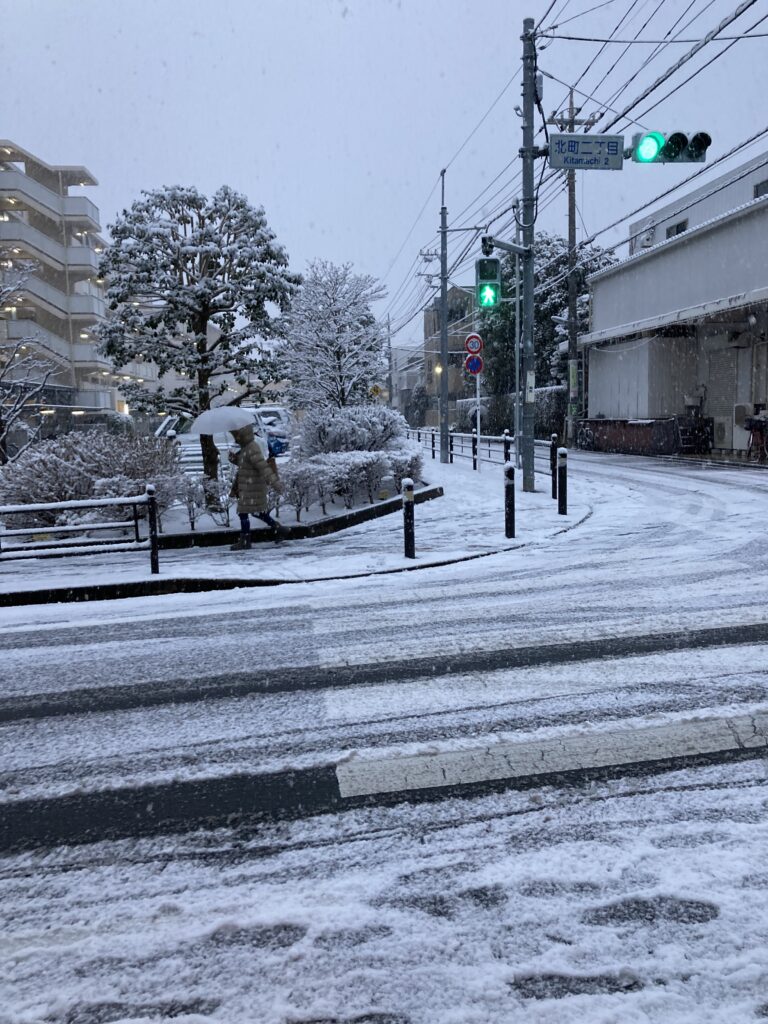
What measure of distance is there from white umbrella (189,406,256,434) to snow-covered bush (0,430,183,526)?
1204 mm

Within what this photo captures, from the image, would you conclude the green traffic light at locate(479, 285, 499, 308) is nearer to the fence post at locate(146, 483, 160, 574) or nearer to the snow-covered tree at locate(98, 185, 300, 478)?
the snow-covered tree at locate(98, 185, 300, 478)

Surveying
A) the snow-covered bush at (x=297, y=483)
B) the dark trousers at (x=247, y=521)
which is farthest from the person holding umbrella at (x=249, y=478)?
the snow-covered bush at (x=297, y=483)

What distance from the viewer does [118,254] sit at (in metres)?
13.9

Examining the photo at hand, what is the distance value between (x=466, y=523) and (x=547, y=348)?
3192 centimetres

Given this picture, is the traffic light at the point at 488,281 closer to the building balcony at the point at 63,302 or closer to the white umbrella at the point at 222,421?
the white umbrella at the point at 222,421

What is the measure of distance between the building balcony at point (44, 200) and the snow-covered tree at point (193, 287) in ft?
83.6

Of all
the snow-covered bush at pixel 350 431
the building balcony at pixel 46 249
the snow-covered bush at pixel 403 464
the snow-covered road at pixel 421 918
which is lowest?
the snow-covered road at pixel 421 918

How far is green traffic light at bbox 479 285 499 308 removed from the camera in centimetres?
1479

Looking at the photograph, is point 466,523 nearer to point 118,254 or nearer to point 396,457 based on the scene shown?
point 396,457

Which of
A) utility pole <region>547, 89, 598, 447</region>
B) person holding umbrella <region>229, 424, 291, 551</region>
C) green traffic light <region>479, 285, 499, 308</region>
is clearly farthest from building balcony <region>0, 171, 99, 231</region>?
person holding umbrella <region>229, 424, 291, 551</region>

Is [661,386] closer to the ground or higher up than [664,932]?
higher up

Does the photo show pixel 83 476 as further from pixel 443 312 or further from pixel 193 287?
pixel 443 312

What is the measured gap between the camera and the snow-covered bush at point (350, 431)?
15805mm

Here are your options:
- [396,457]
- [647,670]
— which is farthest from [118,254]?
[647,670]
